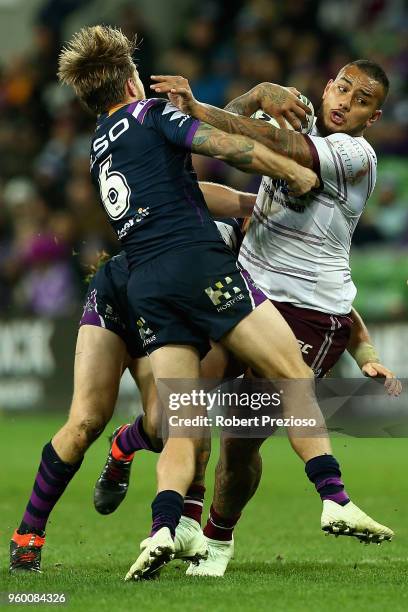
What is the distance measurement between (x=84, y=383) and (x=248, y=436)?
791 mm

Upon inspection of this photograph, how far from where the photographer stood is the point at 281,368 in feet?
17.2

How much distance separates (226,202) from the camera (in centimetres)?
605

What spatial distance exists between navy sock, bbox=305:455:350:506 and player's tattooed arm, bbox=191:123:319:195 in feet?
3.83

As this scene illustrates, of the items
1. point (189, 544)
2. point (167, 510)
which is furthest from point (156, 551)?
point (189, 544)

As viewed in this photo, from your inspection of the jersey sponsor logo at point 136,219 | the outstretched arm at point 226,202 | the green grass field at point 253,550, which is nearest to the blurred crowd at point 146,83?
the green grass field at point 253,550

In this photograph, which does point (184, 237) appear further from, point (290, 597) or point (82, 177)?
point (82, 177)

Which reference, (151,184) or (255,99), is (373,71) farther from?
(151,184)

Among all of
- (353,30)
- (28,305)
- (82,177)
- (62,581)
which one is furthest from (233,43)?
(62,581)

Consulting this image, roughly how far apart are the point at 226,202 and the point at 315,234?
56 centimetres

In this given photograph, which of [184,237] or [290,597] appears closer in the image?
[290,597]

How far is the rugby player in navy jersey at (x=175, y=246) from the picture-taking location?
5246mm

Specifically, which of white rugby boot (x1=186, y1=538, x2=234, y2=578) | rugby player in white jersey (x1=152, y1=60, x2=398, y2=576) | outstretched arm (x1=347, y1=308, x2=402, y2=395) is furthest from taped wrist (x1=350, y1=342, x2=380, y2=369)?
white rugby boot (x1=186, y1=538, x2=234, y2=578)

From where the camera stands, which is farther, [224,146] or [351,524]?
[224,146]

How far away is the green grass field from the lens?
15.8 ft
